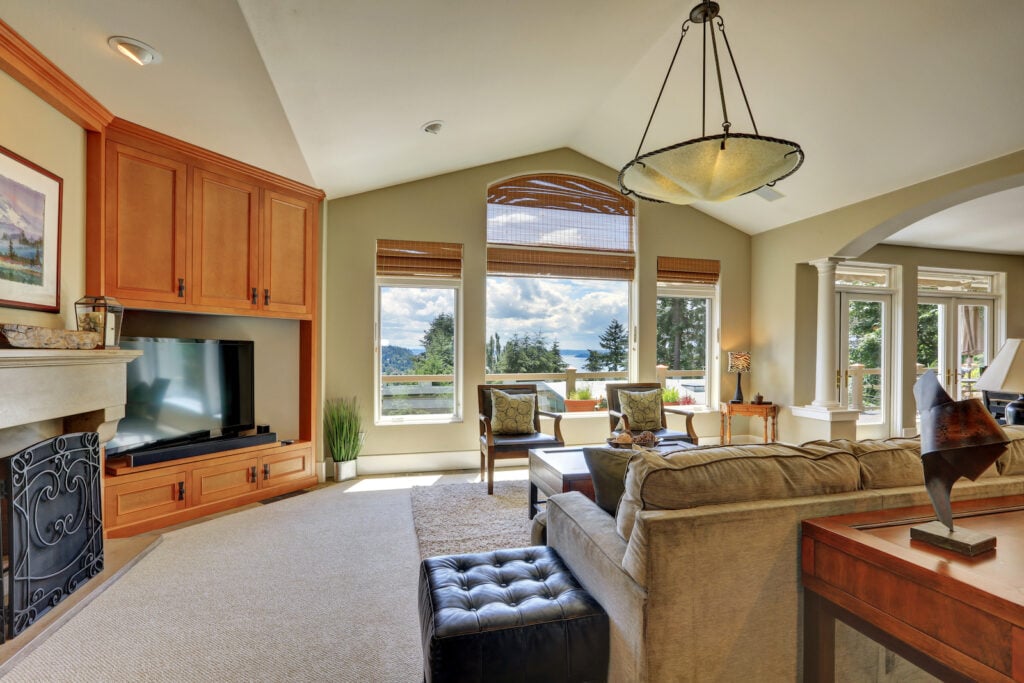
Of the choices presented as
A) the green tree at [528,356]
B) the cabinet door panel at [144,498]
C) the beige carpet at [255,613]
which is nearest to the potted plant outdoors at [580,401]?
the green tree at [528,356]

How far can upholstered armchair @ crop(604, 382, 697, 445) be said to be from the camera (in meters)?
4.37

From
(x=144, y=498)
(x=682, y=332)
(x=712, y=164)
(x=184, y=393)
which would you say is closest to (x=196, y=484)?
(x=144, y=498)

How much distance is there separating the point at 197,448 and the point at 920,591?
3933mm

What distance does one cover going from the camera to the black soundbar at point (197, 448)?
324cm

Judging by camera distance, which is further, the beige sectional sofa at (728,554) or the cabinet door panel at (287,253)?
the cabinet door panel at (287,253)

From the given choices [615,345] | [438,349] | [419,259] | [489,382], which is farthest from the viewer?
[615,345]

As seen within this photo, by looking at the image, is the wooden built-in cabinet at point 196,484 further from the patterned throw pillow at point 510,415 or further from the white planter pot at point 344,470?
the patterned throw pillow at point 510,415

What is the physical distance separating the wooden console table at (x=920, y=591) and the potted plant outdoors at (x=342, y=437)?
3.83 meters

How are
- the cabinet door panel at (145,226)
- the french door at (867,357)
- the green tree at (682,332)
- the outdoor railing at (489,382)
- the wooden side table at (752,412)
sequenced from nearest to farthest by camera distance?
the cabinet door panel at (145,226) < the outdoor railing at (489,382) < the wooden side table at (752,412) < the green tree at (682,332) < the french door at (867,357)

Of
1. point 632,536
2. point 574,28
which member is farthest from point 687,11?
point 632,536

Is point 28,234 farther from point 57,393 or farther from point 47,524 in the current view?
point 47,524

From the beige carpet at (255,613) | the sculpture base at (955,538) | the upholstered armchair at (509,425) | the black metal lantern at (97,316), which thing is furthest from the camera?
the upholstered armchair at (509,425)

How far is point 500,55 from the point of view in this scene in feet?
9.97

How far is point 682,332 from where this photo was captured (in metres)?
5.79
